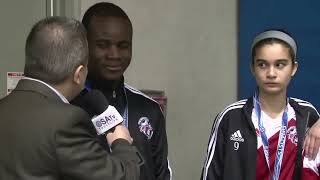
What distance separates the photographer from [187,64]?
4.80m

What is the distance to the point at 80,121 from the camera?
2203 mm

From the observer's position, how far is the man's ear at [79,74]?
2.31 metres

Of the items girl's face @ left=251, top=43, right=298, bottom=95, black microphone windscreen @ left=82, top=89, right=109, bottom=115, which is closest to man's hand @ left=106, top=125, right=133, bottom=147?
black microphone windscreen @ left=82, top=89, right=109, bottom=115

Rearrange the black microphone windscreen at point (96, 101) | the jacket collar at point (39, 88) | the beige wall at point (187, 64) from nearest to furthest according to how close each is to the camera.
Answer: the jacket collar at point (39, 88) < the black microphone windscreen at point (96, 101) < the beige wall at point (187, 64)

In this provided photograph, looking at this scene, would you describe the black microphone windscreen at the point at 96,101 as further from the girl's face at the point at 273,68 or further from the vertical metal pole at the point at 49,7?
the vertical metal pole at the point at 49,7

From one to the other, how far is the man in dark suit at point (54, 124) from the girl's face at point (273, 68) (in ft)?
3.57

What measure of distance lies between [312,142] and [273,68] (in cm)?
46

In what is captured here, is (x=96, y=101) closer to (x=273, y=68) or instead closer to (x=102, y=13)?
(x=102, y=13)

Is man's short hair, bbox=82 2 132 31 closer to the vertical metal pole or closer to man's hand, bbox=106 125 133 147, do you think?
man's hand, bbox=106 125 133 147

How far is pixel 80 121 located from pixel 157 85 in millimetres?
2532

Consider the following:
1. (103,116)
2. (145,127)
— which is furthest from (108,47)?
(103,116)

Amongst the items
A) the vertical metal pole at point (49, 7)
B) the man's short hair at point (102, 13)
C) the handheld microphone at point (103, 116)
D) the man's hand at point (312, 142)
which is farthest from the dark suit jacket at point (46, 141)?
the vertical metal pole at point (49, 7)

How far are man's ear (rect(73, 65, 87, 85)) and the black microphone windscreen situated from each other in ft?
0.81

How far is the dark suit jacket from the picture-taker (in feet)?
6.93
